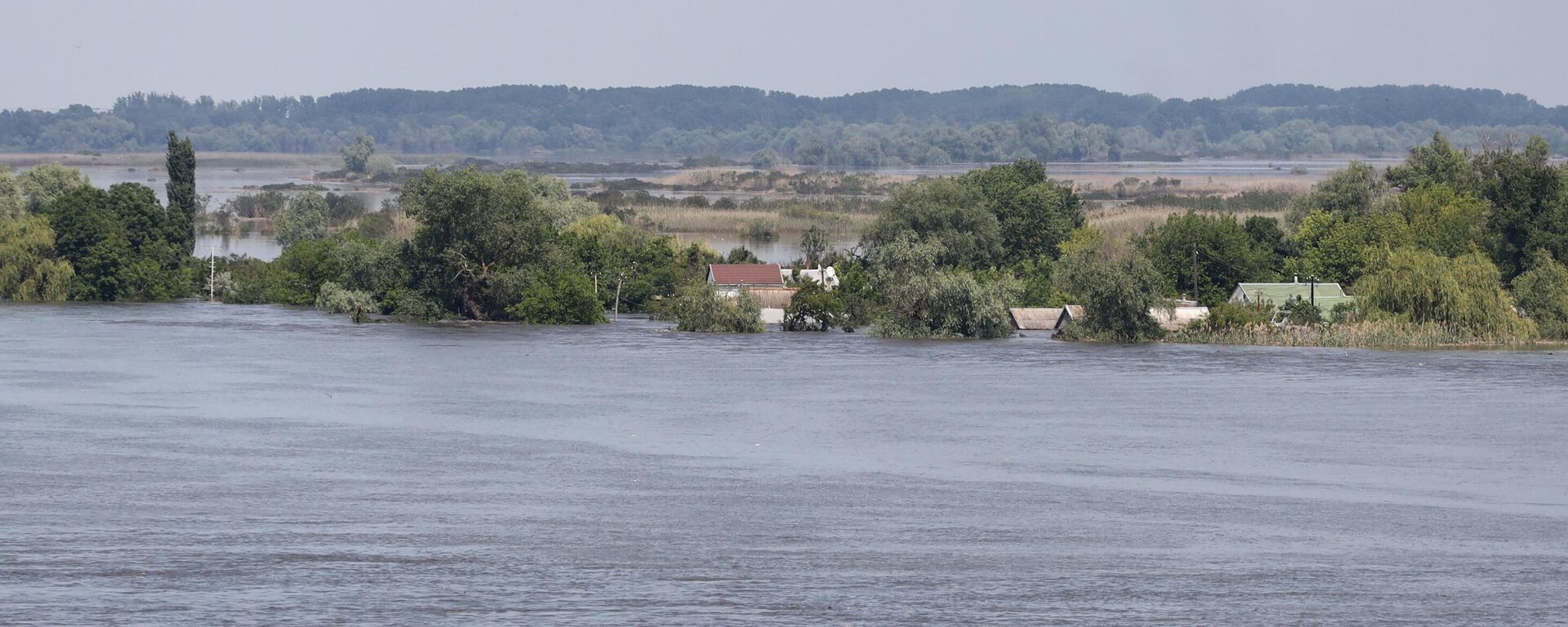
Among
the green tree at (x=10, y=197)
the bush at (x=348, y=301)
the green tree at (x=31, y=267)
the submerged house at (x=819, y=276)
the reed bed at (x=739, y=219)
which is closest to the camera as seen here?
the bush at (x=348, y=301)

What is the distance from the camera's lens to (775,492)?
30906 mm

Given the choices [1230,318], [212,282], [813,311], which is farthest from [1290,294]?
[212,282]

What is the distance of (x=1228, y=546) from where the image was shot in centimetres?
2636

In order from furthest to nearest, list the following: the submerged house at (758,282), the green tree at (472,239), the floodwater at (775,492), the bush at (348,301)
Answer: the submerged house at (758,282) → the bush at (348,301) → the green tree at (472,239) → the floodwater at (775,492)

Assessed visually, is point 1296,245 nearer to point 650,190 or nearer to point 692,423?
point 692,423

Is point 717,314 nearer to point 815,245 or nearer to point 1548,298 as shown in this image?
point 815,245

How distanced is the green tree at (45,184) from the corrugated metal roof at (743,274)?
36630 millimetres

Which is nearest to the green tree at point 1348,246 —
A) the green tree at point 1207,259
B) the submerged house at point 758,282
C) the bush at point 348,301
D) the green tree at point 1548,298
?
the green tree at point 1207,259

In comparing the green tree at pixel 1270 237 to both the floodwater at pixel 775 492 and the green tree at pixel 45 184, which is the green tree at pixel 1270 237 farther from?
the green tree at pixel 45 184

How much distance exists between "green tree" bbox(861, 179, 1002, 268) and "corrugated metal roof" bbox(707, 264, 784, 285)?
4.52 m

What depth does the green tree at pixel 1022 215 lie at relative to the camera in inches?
3445

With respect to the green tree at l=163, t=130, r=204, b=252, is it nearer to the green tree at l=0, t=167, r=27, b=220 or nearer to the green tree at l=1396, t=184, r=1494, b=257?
the green tree at l=0, t=167, r=27, b=220

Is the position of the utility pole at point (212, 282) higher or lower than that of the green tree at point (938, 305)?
lower

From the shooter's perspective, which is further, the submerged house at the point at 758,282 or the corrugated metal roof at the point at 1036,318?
the submerged house at the point at 758,282
